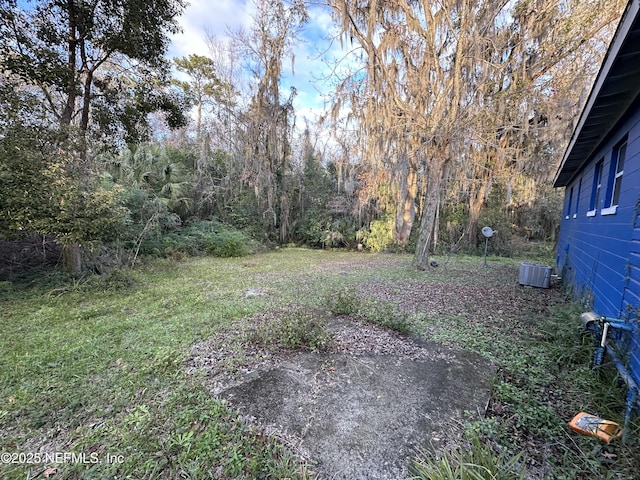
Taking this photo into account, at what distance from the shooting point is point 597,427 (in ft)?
5.78

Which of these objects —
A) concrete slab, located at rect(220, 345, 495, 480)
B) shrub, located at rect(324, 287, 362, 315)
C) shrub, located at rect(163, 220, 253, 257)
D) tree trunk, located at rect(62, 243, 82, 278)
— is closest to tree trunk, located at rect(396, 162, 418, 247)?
shrub, located at rect(163, 220, 253, 257)

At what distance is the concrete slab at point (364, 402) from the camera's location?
5.71 ft

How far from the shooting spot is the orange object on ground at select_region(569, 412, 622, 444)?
172 centimetres

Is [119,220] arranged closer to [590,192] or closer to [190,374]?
[190,374]

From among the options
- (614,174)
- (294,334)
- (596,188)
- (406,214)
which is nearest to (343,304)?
(294,334)

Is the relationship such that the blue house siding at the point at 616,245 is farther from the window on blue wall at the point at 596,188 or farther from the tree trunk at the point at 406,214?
the tree trunk at the point at 406,214

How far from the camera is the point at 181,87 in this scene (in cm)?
1266

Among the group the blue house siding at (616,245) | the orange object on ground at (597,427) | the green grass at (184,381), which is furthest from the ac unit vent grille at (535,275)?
the orange object on ground at (597,427)

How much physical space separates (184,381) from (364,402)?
1550 mm

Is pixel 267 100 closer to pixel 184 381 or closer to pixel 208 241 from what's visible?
pixel 208 241

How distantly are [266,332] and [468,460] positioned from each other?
222cm

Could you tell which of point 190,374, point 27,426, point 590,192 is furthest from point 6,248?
point 590,192

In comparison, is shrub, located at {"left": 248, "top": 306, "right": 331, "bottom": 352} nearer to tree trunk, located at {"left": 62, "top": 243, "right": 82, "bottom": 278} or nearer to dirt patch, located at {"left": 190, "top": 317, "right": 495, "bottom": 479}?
dirt patch, located at {"left": 190, "top": 317, "right": 495, "bottom": 479}

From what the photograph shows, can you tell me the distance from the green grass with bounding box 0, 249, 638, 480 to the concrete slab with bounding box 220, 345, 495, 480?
16 centimetres
